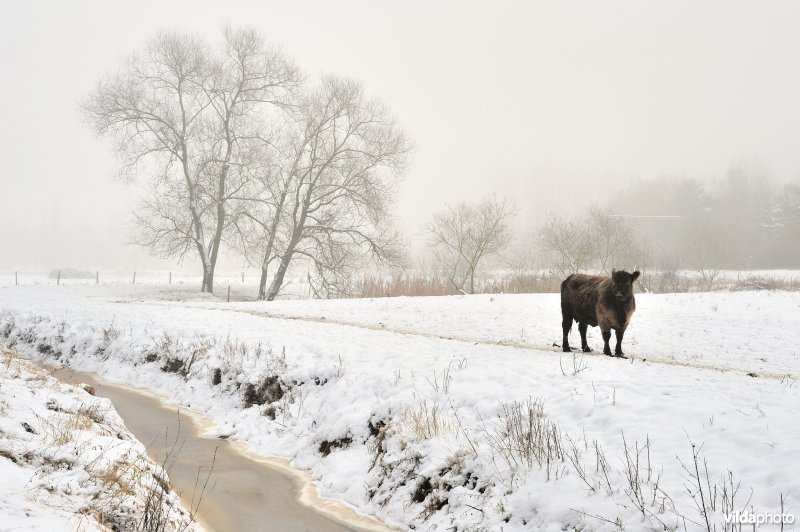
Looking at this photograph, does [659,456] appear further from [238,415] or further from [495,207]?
[495,207]

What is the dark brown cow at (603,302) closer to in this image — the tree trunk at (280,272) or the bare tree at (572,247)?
the tree trunk at (280,272)

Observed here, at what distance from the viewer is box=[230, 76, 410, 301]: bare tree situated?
34250mm

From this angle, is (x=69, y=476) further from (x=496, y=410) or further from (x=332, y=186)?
(x=332, y=186)

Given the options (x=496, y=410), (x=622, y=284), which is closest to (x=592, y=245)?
(x=622, y=284)

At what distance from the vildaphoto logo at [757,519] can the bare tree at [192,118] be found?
110ft

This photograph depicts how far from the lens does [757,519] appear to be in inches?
166

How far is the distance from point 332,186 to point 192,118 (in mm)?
11223

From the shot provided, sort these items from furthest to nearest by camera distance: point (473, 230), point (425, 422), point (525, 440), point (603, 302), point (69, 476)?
point (473, 230) < point (603, 302) < point (425, 422) < point (525, 440) < point (69, 476)

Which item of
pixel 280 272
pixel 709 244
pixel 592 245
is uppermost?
pixel 709 244

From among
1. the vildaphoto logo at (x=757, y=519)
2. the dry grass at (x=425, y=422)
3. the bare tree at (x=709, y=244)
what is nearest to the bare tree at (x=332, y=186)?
the dry grass at (x=425, y=422)

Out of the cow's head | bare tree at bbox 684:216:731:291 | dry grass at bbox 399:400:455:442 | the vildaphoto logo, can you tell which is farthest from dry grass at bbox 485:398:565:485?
bare tree at bbox 684:216:731:291

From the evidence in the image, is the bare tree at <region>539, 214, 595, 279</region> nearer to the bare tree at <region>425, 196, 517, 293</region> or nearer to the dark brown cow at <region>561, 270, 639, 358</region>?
the bare tree at <region>425, 196, 517, 293</region>

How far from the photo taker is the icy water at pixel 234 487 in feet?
22.0

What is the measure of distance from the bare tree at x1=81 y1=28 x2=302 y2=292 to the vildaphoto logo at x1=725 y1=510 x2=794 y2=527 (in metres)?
33.5
